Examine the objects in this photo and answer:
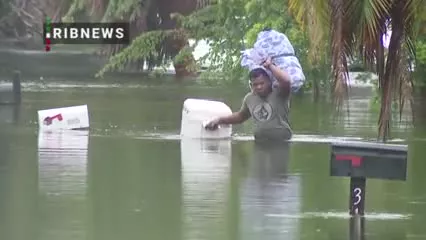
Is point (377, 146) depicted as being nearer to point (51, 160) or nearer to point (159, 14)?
point (51, 160)

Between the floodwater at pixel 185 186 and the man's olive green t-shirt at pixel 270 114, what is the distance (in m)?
0.27

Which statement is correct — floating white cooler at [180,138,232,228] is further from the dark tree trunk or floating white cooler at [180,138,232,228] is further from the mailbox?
the dark tree trunk

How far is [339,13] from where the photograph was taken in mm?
8914

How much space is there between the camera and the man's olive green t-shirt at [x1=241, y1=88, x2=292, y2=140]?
1459 cm

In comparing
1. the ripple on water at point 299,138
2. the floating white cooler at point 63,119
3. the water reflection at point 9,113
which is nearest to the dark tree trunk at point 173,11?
the water reflection at point 9,113

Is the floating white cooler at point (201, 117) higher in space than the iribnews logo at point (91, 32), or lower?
lower

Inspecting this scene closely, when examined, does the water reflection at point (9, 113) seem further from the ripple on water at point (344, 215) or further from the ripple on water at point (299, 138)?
the ripple on water at point (344, 215)

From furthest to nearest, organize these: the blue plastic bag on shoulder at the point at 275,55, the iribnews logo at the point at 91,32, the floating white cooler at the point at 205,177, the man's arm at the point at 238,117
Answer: the iribnews logo at the point at 91,32, the man's arm at the point at 238,117, the blue plastic bag on shoulder at the point at 275,55, the floating white cooler at the point at 205,177

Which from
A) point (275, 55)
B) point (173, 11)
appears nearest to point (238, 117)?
point (275, 55)

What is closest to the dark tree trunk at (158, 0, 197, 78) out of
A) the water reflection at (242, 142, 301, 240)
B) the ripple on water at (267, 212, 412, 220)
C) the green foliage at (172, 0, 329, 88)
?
the green foliage at (172, 0, 329, 88)

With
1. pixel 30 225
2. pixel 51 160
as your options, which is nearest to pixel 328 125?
pixel 51 160

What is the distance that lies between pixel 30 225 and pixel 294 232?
2248 mm

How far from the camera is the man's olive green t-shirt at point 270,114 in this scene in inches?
575

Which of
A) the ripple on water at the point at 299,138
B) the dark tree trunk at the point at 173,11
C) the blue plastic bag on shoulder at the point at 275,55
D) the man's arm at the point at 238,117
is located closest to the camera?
the blue plastic bag on shoulder at the point at 275,55
